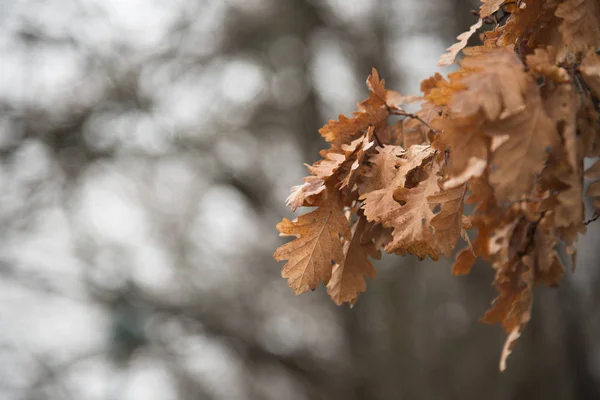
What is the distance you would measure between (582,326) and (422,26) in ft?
8.35

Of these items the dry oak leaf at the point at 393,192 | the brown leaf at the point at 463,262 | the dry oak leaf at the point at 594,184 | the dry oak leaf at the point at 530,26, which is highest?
the dry oak leaf at the point at 530,26

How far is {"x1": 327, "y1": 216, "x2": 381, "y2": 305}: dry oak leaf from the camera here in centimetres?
77

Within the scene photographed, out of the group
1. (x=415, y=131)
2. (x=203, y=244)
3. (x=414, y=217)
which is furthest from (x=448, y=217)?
(x=203, y=244)

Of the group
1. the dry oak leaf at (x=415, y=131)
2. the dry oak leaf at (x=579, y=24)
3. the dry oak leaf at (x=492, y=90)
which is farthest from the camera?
the dry oak leaf at (x=415, y=131)

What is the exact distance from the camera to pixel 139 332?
13.9 feet

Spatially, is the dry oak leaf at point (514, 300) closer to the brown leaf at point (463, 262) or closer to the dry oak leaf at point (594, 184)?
the brown leaf at point (463, 262)

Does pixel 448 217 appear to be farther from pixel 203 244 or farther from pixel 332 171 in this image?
pixel 203 244

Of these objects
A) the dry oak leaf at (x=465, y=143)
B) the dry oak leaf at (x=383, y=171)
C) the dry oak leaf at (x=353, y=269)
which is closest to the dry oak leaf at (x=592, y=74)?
the dry oak leaf at (x=465, y=143)

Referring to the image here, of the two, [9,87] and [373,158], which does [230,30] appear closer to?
[9,87]

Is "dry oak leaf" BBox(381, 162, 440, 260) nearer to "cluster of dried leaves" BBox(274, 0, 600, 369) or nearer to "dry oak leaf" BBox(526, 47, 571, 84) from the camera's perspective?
"cluster of dried leaves" BBox(274, 0, 600, 369)

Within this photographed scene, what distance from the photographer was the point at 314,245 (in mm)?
709

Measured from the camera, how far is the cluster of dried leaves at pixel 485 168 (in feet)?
1.59

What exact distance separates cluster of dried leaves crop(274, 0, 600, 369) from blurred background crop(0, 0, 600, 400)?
3.54 metres

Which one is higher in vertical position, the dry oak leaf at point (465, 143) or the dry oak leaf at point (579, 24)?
the dry oak leaf at point (579, 24)
